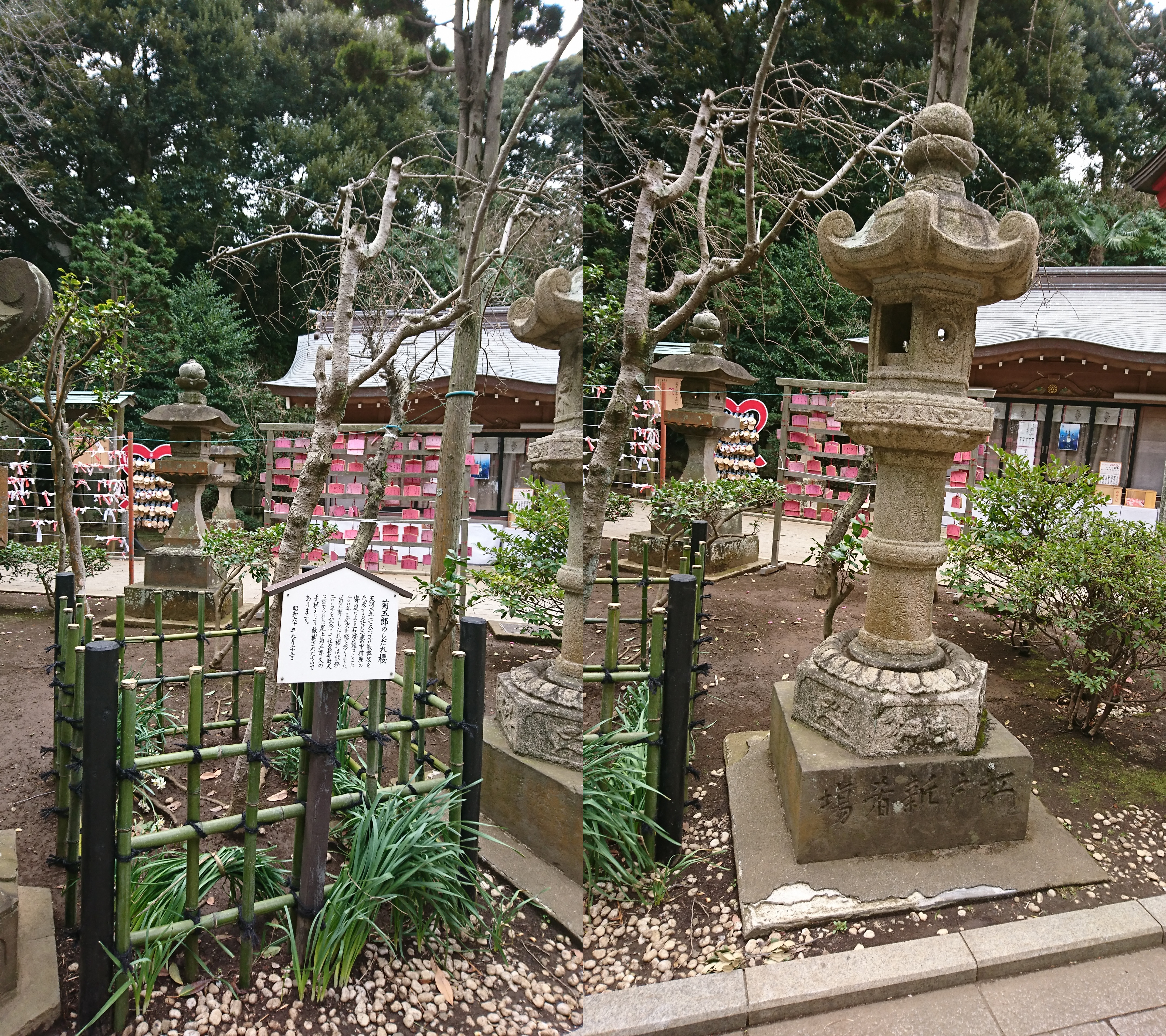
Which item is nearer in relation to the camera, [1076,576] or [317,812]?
[317,812]

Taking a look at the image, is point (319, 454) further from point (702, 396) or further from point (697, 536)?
point (702, 396)

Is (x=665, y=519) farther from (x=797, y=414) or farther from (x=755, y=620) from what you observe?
(x=797, y=414)

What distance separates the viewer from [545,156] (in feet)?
62.6

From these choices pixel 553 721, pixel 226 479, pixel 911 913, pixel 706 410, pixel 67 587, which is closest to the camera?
pixel 911 913

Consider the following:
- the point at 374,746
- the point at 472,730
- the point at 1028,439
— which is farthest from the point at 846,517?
the point at 1028,439

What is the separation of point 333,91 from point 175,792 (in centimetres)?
1992

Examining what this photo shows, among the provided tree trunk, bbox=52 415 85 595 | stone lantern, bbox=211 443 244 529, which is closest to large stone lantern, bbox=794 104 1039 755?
tree trunk, bbox=52 415 85 595

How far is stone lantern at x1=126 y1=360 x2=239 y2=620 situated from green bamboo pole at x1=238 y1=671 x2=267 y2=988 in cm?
532

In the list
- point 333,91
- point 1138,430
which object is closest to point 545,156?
point 333,91

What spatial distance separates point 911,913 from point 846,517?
288cm

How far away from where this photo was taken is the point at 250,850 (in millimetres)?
2453

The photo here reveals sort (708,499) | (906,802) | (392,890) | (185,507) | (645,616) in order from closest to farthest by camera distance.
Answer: (392,890), (906,802), (645,616), (708,499), (185,507)

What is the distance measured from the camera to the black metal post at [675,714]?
3203 mm

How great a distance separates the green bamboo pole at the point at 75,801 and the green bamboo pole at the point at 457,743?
4.00 ft
